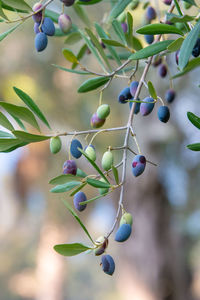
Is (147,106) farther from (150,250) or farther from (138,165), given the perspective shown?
(150,250)

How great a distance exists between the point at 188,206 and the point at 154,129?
202 centimetres

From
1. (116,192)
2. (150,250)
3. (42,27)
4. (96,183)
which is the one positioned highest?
(42,27)

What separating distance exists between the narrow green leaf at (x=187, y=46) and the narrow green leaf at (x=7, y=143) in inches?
10.4

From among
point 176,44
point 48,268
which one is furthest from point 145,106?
point 48,268

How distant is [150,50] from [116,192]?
Answer: 5.20 metres

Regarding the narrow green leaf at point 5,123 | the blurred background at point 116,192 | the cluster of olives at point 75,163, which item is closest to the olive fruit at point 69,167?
the cluster of olives at point 75,163

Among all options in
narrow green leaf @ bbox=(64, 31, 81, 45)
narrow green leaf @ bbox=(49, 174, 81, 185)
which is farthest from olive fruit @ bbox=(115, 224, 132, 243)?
narrow green leaf @ bbox=(64, 31, 81, 45)

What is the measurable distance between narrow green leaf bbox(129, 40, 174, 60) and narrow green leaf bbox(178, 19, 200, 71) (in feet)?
0.18

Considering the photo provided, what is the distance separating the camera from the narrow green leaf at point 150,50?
0.64 meters

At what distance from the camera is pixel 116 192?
5.79 m

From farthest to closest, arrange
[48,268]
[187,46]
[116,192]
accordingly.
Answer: [48,268] < [116,192] < [187,46]

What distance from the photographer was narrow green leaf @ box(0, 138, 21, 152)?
2.14 ft

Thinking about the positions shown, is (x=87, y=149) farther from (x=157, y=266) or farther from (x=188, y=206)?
(x=188, y=206)

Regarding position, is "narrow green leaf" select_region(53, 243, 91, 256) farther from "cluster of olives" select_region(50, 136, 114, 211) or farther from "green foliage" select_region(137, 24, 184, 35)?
"green foliage" select_region(137, 24, 184, 35)
